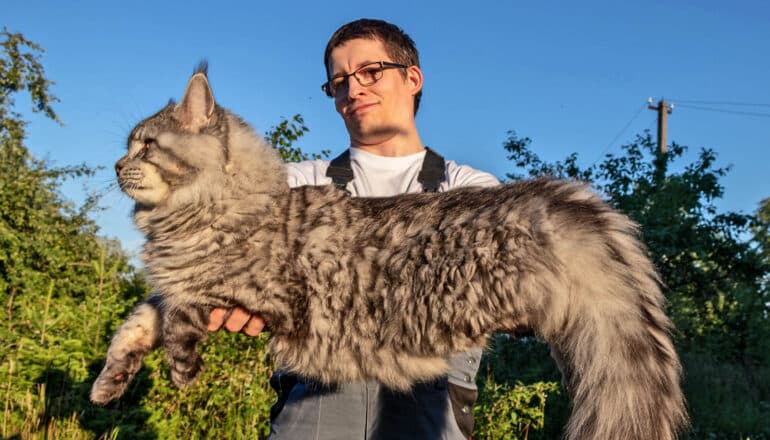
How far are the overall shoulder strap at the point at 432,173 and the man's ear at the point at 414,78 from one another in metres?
0.56

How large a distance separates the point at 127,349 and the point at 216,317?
1.63 feet

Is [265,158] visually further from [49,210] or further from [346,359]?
[49,210]

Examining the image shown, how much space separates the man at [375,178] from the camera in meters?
2.38

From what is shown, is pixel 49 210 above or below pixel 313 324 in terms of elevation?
above

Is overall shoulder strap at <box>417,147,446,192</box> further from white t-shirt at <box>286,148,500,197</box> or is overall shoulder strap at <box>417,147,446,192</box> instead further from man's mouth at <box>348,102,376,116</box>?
man's mouth at <box>348,102,376,116</box>

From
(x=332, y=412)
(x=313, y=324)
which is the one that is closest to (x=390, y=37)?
(x=313, y=324)

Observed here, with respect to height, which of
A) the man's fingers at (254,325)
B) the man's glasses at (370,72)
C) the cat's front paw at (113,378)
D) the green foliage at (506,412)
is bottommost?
the green foliage at (506,412)

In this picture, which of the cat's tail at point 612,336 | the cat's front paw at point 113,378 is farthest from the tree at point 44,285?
the cat's tail at point 612,336

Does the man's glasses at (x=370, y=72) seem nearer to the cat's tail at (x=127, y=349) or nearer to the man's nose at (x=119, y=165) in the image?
the man's nose at (x=119, y=165)

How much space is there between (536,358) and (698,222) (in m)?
2.73

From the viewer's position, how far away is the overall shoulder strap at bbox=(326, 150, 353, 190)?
9.58 ft

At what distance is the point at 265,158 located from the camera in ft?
9.10

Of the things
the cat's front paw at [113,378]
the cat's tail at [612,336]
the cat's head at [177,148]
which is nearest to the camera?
the cat's tail at [612,336]

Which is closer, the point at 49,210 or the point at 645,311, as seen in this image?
the point at 645,311
